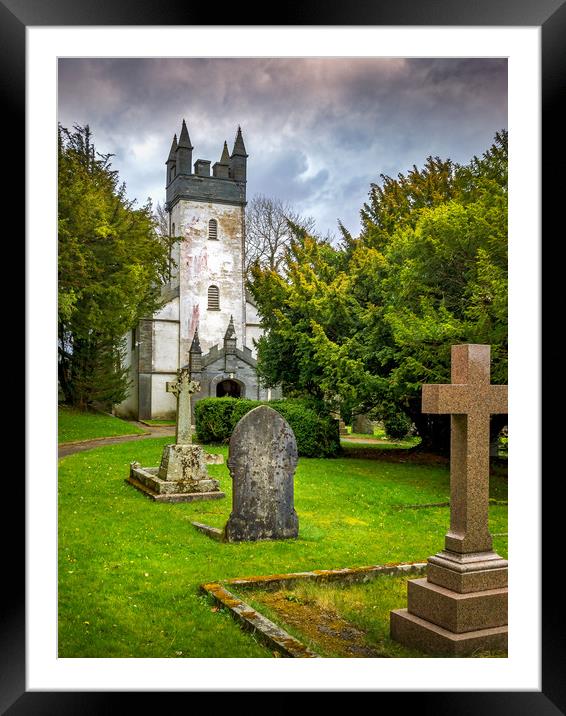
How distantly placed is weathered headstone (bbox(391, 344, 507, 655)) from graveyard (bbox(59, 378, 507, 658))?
155 mm

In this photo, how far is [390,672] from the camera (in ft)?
11.4

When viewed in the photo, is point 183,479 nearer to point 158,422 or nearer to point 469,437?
point 469,437

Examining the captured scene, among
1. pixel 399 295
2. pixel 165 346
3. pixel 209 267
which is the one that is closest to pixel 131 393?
pixel 165 346

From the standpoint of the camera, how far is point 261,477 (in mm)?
6332

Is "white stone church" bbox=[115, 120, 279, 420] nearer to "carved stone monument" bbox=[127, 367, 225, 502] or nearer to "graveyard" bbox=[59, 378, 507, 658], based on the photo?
"graveyard" bbox=[59, 378, 507, 658]

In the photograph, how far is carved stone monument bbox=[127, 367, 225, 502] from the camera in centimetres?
843

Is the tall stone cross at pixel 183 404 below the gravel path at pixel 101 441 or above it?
above

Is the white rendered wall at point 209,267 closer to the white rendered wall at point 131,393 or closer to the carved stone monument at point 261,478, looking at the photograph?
the white rendered wall at point 131,393

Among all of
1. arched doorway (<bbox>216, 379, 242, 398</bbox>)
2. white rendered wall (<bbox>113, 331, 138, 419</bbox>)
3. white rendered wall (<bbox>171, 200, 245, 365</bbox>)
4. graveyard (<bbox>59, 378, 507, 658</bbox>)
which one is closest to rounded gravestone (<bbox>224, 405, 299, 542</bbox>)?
graveyard (<bbox>59, 378, 507, 658</bbox>)

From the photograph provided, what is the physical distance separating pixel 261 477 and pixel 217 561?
101 centimetres

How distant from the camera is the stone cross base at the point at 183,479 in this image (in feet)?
27.7
